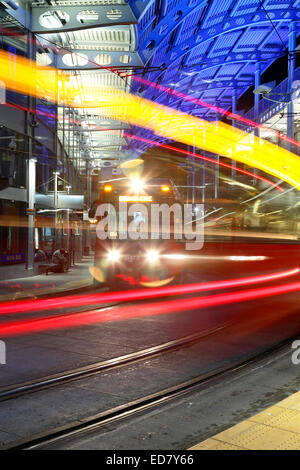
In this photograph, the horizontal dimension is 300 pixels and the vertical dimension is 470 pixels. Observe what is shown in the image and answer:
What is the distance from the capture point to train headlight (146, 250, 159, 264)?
52.3ft

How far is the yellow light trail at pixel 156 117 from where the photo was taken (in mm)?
20936

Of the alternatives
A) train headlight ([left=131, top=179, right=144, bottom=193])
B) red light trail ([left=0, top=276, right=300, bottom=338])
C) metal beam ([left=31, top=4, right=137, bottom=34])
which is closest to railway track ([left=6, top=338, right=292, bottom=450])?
red light trail ([left=0, top=276, right=300, bottom=338])

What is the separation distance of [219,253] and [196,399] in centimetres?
1427

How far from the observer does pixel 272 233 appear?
557 inches

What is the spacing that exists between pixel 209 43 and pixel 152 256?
3033 cm

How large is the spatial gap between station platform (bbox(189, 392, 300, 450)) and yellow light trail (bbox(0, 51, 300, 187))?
9.16 meters

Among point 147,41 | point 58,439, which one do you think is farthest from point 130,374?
point 147,41

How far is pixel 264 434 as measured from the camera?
14.5 feet

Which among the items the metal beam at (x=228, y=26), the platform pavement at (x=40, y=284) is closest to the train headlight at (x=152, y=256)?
the platform pavement at (x=40, y=284)

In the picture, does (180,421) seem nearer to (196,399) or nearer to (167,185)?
(196,399)

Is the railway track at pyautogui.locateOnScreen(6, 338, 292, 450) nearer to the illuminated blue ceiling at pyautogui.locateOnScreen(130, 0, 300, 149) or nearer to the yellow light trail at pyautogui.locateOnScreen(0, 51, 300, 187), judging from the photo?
the yellow light trail at pyautogui.locateOnScreen(0, 51, 300, 187)

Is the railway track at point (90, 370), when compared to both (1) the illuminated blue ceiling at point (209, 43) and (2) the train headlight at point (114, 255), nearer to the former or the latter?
(2) the train headlight at point (114, 255)

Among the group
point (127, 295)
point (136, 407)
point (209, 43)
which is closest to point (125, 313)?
point (127, 295)

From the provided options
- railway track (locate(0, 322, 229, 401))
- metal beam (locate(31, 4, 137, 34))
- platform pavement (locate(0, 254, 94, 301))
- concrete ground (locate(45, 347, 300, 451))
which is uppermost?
metal beam (locate(31, 4, 137, 34))
